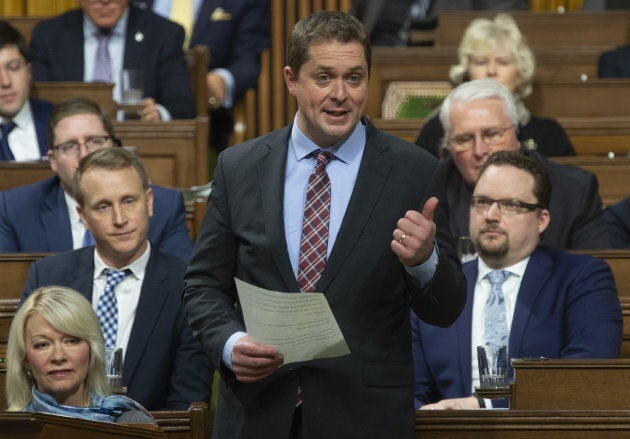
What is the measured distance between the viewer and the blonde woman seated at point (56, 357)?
3.00 m

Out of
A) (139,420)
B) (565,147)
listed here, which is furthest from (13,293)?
(565,147)

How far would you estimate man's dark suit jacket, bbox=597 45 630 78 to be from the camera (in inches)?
235

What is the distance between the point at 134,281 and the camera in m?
3.65

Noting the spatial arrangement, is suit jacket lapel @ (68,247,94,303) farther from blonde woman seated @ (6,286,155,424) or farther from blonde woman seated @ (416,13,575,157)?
blonde woman seated @ (416,13,575,157)

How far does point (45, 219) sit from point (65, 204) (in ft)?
0.25

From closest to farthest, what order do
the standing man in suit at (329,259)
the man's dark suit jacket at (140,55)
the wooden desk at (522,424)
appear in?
1. the standing man in suit at (329,259)
2. the wooden desk at (522,424)
3. the man's dark suit jacket at (140,55)

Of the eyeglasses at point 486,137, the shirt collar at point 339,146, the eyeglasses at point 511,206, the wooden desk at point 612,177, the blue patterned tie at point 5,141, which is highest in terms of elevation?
the blue patterned tie at point 5,141

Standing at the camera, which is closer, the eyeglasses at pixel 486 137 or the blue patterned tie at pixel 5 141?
the eyeglasses at pixel 486 137

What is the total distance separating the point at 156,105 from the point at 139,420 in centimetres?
293

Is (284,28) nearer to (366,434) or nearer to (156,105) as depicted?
(156,105)

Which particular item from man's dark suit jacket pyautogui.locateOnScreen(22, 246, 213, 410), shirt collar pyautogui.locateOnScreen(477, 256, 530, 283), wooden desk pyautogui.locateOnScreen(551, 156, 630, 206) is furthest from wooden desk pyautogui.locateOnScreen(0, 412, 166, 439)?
wooden desk pyautogui.locateOnScreen(551, 156, 630, 206)

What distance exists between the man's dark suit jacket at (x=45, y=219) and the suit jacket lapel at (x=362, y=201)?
1741 millimetres

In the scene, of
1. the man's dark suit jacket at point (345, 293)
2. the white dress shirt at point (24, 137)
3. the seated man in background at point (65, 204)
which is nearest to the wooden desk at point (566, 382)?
the man's dark suit jacket at point (345, 293)

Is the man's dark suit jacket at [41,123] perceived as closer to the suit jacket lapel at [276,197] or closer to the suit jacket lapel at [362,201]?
the suit jacket lapel at [276,197]
